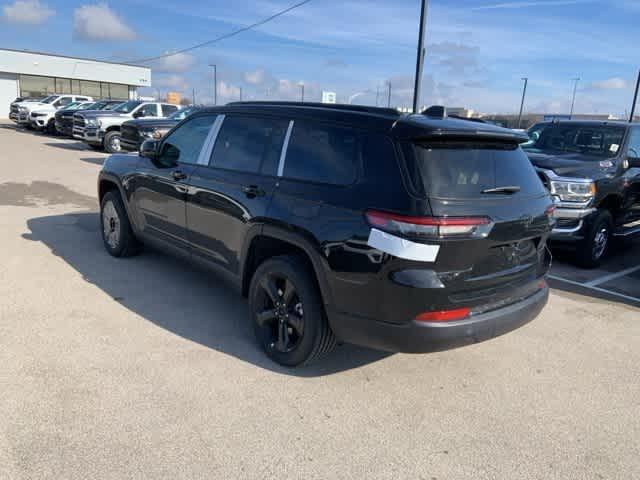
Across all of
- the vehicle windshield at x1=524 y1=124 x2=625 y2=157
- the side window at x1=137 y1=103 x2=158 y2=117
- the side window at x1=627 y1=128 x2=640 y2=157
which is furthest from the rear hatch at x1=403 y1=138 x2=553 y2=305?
the side window at x1=137 y1=103 x2=158 y2=117

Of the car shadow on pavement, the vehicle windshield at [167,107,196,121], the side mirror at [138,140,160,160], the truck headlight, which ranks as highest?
the vehicle windshield at [167,107,196,121]

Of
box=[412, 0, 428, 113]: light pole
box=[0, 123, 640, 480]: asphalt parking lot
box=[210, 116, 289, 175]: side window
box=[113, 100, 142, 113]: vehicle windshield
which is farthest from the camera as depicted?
box=[113, 100, 142, 113]: vehicle windshield

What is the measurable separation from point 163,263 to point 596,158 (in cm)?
593

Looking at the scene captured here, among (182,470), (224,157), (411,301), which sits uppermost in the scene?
(224,157)

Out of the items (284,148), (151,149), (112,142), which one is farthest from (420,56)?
(112,142)

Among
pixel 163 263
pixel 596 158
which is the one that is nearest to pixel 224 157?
pixel 163 263

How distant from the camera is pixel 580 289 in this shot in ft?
19.6

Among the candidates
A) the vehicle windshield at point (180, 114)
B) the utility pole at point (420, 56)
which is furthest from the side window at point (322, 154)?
the vehicle windshield at point (180, 114)

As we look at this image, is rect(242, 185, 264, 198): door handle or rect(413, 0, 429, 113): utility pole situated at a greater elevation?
rect(413, 0, 429, 113): utility pole

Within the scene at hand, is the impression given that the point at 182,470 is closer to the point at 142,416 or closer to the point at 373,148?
the point at 142,416

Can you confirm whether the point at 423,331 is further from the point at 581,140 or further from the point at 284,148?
the point at 581,140

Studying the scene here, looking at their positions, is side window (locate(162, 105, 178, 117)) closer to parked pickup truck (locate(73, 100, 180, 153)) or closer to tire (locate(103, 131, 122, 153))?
parked pickup truck (locate(73, 100, 180, 153))

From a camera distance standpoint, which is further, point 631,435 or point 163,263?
point 163,263

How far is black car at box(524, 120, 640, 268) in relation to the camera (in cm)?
649
